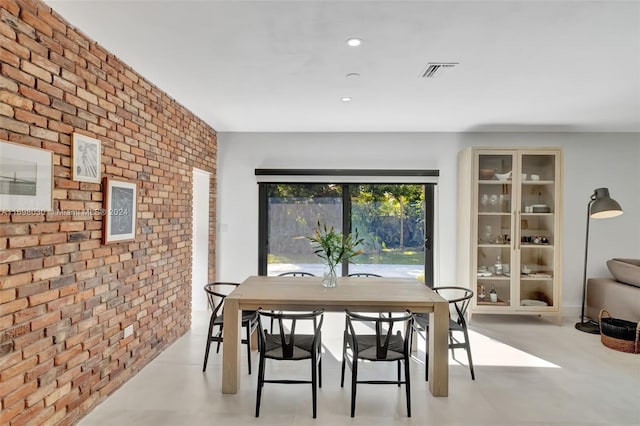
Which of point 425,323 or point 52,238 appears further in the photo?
point 425,323

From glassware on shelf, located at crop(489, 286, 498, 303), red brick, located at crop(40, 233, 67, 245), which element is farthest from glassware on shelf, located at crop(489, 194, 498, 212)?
red brick, located at crop(40, 233, 67, 245)

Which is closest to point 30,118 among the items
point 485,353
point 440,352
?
point 440,352

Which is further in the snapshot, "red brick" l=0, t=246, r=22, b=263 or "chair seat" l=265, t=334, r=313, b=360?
"chair seat" l=265, t=334, r=313, b=360

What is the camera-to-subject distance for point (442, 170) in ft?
16.2

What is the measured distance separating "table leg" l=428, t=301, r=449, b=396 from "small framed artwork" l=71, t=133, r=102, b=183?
2672 mm

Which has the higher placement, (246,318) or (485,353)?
(246,318)

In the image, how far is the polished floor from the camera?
94.2 inches

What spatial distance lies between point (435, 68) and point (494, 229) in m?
2.76

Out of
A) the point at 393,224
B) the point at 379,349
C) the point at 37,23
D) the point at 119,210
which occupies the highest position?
the point at 37,23

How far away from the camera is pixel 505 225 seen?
182 inches

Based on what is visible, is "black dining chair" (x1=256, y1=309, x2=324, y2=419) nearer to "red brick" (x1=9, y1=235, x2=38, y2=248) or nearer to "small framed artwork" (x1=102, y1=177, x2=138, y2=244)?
"small framed artwork" (x1=102, y1=177, x2=138, y2=244)

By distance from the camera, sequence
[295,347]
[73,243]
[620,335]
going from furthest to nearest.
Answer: [620,335] < [295,347] < [73,243]

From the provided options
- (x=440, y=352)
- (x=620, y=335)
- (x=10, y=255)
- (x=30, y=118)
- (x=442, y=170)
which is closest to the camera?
(x=10, y=255)

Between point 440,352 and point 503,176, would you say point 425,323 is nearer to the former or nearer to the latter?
point 440,352
